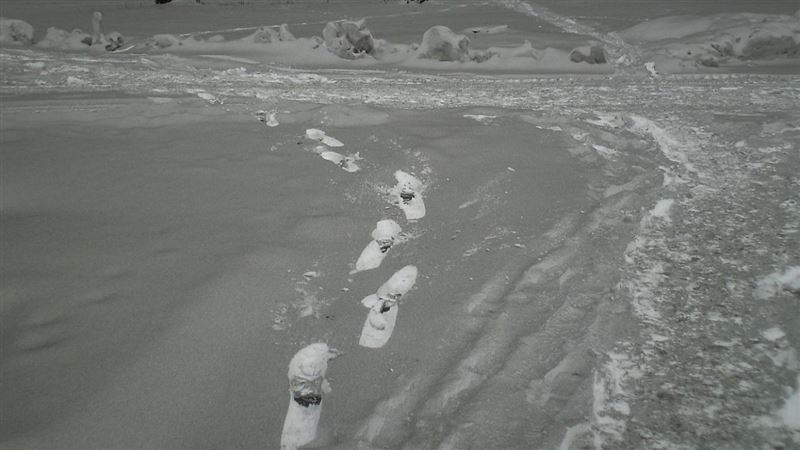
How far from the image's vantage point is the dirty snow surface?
4.59 ft

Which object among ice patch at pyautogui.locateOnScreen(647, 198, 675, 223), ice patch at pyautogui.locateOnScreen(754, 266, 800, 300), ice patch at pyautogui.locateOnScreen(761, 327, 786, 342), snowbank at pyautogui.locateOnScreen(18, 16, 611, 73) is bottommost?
ice patch at pyautogui.locateOnScreen(761, 327, 786, 342)

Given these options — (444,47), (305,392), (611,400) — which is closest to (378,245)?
(305,392)

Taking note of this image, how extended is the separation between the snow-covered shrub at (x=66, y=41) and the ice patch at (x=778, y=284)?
848cm

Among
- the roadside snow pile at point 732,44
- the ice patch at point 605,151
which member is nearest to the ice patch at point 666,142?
the ice patch at point 605,151

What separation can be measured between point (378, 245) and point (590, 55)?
474 cm

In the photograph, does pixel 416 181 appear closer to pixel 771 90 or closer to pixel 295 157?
pixel 295 157

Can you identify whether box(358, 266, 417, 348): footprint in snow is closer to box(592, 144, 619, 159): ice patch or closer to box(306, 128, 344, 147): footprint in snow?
box(306, 128, 344, 147): footprint in snow

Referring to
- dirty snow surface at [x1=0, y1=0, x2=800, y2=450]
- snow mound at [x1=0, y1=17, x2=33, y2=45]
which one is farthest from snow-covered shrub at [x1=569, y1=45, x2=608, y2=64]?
snow mound at [x1=0, y1=17, x2=33, y2=45]

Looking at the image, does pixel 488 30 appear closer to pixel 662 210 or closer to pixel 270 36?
pixel 270 36

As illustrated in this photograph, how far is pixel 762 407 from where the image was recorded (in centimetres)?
132

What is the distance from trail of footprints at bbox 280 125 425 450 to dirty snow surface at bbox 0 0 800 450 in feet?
0.05

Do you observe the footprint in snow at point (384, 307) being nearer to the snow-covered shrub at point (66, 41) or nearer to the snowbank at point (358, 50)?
the snowbank at point (358, 50)

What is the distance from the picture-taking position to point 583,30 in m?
8.05

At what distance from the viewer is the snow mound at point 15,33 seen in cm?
738
